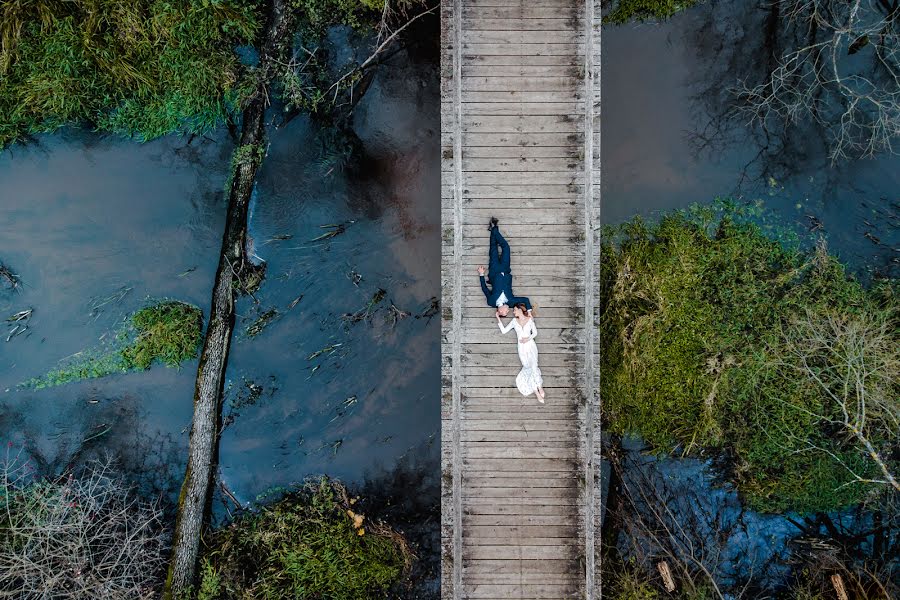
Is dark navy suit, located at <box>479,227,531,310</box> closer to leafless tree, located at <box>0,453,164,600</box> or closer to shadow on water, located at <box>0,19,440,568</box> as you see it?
shadow on water, located at <box>0,19,440,568</box>

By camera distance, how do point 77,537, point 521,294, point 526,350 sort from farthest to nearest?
point 77,537 < point 521,294 < point 526,350

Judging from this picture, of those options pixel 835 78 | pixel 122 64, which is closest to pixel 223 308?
pixel 122 64

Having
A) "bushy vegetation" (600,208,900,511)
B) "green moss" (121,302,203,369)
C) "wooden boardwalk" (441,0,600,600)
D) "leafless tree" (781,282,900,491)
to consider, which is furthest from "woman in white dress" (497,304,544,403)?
"green moss" (121,302,203,369)

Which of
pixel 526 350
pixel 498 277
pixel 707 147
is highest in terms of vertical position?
pixel 707 147

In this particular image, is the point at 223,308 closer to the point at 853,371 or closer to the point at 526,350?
the point at 526,350

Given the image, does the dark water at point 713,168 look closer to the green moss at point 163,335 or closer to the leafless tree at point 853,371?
the leafless tree at point 853,371

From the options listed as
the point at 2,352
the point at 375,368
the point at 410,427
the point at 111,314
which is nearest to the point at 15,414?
the point at 2,352

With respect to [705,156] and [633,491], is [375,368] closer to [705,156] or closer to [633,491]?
[633,491]

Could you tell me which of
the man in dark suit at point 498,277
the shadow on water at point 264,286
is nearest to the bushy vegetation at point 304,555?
the shadow on water at point 264,286
